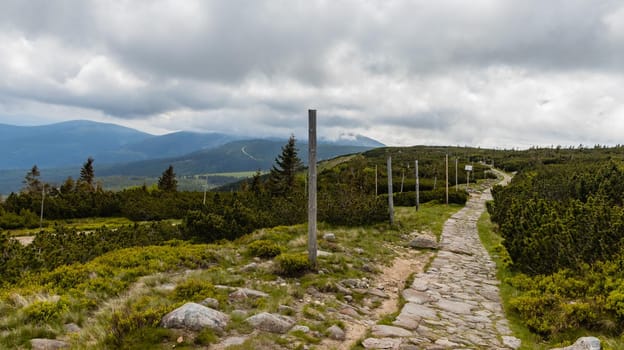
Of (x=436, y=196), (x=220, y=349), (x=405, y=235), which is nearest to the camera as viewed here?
(x=220, y=349)

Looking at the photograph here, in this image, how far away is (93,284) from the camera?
7.16 m

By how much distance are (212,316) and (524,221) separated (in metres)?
8.35

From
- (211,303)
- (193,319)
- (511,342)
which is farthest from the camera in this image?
(211,303)

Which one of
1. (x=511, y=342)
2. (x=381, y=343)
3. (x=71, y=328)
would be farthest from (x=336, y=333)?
(x=71, y=328)

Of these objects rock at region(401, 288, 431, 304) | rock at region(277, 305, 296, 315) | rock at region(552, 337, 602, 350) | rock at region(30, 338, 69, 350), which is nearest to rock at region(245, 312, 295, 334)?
rock at region(277, 305, 296, 315)

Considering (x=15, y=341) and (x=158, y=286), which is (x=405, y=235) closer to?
(x=158, y=286)

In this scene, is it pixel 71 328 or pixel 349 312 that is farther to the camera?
pixel 349 312

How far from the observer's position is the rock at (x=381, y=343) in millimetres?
4805

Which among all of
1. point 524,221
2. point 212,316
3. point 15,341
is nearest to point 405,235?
point 524,221

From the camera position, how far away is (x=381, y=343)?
491cm

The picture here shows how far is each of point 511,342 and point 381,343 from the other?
2.06 m

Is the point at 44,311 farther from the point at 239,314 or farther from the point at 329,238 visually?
the point at 329,238

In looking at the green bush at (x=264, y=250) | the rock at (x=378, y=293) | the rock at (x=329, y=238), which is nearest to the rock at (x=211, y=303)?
the rock at (x=378, y=293)

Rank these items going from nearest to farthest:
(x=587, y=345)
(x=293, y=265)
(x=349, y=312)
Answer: (x=587, y=345), (x=349, y=312), (x=293, y=265)
